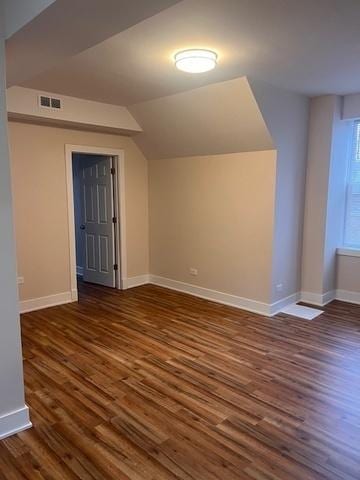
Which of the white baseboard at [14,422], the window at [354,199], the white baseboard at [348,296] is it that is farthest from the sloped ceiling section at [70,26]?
the white baseboard at [348,296]

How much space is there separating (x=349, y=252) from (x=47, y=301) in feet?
13.4

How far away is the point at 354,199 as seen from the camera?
4812 millimetres

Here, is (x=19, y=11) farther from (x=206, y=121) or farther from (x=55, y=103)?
(x=206, y=121)

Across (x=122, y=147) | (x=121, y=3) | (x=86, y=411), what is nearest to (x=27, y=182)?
(x=122, y=147)

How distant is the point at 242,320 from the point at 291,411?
5.79ft

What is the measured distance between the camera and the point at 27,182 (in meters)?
4.41

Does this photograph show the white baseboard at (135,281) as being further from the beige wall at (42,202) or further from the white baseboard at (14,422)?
the white baseboard at (14,422)

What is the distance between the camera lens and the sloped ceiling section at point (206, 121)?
12.4 ft

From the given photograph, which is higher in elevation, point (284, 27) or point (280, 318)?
point (284, 27)

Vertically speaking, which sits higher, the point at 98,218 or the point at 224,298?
the point at 98,218

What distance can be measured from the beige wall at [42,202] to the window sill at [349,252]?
3579mm

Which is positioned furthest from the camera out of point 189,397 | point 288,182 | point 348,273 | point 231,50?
point 348,273

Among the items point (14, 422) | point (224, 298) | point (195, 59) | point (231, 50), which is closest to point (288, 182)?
point (224, 298)

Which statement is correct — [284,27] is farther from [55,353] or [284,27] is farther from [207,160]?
[55,353]
